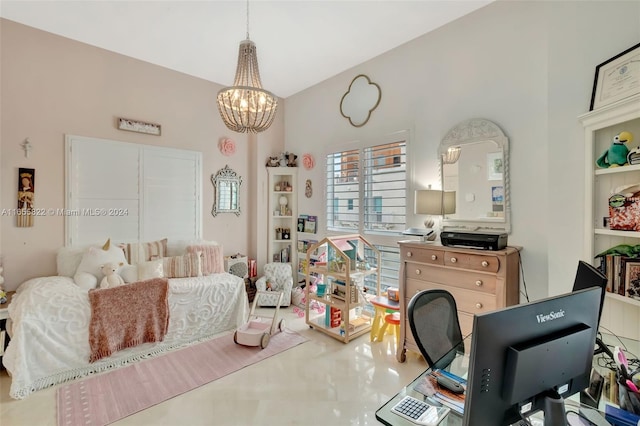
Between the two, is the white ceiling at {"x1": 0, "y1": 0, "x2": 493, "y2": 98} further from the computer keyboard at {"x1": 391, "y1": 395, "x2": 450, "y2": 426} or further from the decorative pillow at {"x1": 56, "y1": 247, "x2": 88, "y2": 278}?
Answer: the computer keyboard at {"x1": 391, "y1": 395, "x2": 450, "y2": 426}

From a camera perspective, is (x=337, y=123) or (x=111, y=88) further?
(x=337, y=123)

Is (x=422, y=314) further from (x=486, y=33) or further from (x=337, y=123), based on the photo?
(x=337, y=123)

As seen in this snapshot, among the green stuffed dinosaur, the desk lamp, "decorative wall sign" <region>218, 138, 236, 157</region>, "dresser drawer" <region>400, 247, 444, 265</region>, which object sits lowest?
"dresser drawer" <region>400, 247, 444, 265</region>

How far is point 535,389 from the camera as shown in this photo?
78cm

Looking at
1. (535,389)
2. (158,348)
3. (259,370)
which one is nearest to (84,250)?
(158,348)

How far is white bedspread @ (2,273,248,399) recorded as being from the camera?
84.6 inches

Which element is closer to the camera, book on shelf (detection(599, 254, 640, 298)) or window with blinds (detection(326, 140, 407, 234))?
book on shelf (detection(599, 254, 640, 298))

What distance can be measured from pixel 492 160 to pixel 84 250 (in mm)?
4086

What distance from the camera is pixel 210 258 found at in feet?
11.5

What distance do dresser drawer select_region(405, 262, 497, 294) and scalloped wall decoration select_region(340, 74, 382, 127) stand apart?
73.5 inches

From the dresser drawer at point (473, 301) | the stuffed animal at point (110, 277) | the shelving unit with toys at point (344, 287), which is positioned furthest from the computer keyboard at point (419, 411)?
the stuffed animal at point (110, 277)

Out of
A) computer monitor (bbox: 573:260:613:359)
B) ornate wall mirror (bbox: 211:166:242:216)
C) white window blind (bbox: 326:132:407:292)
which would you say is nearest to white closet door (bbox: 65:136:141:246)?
ornate wall mirror (bbox: 211:166:242:216)

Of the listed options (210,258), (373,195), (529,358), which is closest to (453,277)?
(373,195)

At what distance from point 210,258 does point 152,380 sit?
1.42 metres
